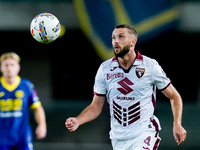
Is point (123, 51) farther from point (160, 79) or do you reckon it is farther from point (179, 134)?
point (179, 134)

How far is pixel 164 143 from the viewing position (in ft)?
24.7

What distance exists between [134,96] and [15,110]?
1.76 meters

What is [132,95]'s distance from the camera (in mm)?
3717

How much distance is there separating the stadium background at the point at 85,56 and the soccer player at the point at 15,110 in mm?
2857

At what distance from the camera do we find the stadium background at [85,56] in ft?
25.7

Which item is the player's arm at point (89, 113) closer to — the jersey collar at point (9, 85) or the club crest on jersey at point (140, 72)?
the club crest on jersey at point (140, 72)

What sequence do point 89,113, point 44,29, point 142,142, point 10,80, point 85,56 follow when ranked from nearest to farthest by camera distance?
point 142,142, point 89,113, point 44,29, point 10,80, point 85,56

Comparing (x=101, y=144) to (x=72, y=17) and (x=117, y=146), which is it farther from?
(x=117, y=146)

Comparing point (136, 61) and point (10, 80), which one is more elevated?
point (10, 80)

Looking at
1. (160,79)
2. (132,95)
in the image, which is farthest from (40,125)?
(160,79)

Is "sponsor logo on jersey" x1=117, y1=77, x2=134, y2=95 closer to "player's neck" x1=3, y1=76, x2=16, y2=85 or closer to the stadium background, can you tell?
"player's neck" x1=3, y1=76, x2=16, y2=85

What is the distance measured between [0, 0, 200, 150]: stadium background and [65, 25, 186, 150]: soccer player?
3.91m

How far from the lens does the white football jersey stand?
368cm

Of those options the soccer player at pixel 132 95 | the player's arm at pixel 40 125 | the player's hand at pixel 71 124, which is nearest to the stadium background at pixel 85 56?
the player's arm at pixel 40 125
